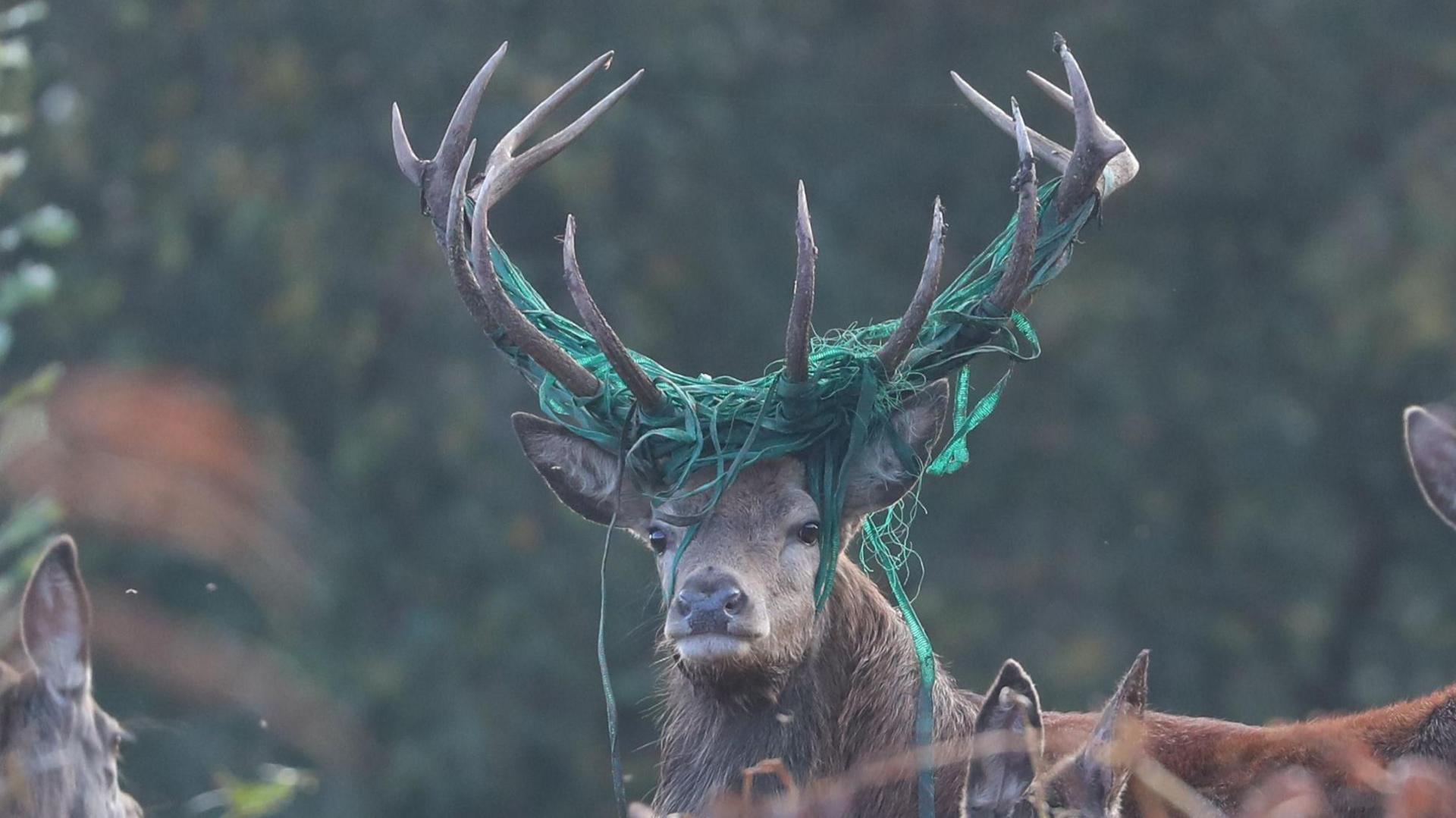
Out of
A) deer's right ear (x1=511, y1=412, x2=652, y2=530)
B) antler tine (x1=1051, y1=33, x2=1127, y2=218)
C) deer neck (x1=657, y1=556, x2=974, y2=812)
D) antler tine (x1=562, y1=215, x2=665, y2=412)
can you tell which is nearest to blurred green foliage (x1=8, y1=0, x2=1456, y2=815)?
deer's right ear (x1=511, y1=412, x2=652, y2=530)

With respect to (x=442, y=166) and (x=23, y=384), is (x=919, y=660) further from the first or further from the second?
(x=23, y=384)

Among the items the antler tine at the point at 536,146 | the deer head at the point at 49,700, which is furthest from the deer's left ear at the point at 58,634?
the antler tine at the point at 536,146

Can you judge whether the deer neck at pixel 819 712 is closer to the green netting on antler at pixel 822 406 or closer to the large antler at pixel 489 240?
the green netting on antler at pixel 822 406

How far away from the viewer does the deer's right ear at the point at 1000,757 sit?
2.86m

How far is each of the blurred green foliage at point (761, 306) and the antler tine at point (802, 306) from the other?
6.62 metres

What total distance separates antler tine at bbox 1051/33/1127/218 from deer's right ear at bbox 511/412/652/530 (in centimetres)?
114

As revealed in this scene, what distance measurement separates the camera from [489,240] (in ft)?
15.6

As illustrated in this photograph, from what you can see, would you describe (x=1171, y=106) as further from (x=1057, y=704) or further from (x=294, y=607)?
(x=294, y=607)

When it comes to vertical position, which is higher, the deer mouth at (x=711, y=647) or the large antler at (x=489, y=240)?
the large antler at (x=489, y=240)

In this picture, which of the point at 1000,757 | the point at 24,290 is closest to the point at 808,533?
the point at 1000,757

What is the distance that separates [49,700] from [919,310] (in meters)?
2.23

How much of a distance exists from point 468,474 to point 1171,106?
4.87 meters

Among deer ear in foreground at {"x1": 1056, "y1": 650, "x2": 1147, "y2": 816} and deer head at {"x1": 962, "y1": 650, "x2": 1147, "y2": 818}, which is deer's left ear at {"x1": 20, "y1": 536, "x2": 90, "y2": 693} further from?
deer ear in foreground at {"x1": 1056, "y1": 650, "x2": 1147, "y2": 816}

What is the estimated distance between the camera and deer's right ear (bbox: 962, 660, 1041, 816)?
2.86 metres
